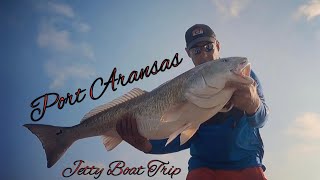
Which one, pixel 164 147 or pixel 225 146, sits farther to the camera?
pixel 164 147

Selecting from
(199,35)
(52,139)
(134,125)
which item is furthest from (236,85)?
(52,139)

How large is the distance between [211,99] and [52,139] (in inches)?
78.7

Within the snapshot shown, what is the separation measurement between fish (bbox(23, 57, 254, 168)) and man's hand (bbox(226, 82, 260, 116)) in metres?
0.07

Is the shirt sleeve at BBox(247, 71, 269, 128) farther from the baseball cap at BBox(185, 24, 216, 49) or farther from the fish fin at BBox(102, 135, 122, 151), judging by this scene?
the fish fin at BBox(102, 135, 122, 151)

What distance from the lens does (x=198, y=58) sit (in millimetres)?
4406

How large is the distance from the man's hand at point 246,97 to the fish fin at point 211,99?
8cm

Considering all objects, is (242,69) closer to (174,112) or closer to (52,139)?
(174,112)

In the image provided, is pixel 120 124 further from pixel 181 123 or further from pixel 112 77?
pixel 112 77

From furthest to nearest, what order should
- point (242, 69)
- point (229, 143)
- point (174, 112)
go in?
1. point (229, 143)
2. point (174, 112)
3. point (242, 69)

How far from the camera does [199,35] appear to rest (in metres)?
4.45

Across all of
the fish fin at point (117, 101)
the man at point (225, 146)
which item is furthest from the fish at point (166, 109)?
the man at point (225, 146)

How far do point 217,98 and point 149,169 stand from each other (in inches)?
98.8

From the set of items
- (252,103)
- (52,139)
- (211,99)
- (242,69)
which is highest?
(242,69)

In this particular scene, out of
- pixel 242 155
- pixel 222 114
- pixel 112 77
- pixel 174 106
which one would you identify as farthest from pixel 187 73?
pixel 112 77
